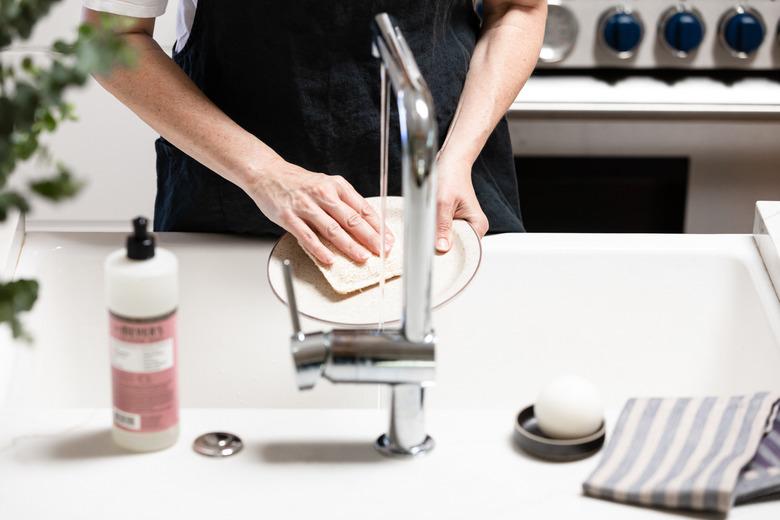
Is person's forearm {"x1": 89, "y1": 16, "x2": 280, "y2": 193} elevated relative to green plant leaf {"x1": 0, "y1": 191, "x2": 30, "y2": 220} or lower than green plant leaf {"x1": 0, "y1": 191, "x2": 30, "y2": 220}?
lower

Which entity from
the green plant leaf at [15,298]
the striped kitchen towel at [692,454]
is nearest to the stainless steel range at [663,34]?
the striped kitchen towel at [692,454]

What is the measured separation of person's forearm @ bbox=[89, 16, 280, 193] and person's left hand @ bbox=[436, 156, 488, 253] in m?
0.19

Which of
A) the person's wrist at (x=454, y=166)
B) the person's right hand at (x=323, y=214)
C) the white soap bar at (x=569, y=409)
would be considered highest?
the person's wrist at (x=454, y=166)

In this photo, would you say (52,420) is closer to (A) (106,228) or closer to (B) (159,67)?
(B) (159,67)

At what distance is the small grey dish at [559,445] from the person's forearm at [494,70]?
0.46 m

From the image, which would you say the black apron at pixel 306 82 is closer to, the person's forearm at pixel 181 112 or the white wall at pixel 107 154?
the person's forearm at pixel 181 112

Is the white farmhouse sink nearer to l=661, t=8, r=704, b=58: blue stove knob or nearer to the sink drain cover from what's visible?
the sink drain cover

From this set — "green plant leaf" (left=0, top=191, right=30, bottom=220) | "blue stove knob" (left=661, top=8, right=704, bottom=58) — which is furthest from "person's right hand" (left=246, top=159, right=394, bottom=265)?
"blue stove knob" (left=661, top=8, right=704, bottom=58)

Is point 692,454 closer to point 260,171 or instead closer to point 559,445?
point 559,445

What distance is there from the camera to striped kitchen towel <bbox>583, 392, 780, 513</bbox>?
0.77 metres

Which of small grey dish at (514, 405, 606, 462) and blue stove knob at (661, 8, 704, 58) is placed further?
blue stove knob at (661, 8, 704, 58)

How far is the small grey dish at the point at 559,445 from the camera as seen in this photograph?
83cm

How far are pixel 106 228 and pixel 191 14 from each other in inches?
32.9

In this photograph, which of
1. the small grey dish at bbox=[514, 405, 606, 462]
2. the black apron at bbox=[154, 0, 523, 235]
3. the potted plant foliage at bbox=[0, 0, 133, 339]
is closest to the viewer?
the potted plant foliage at bbox=[0, 0, 133, 339]
